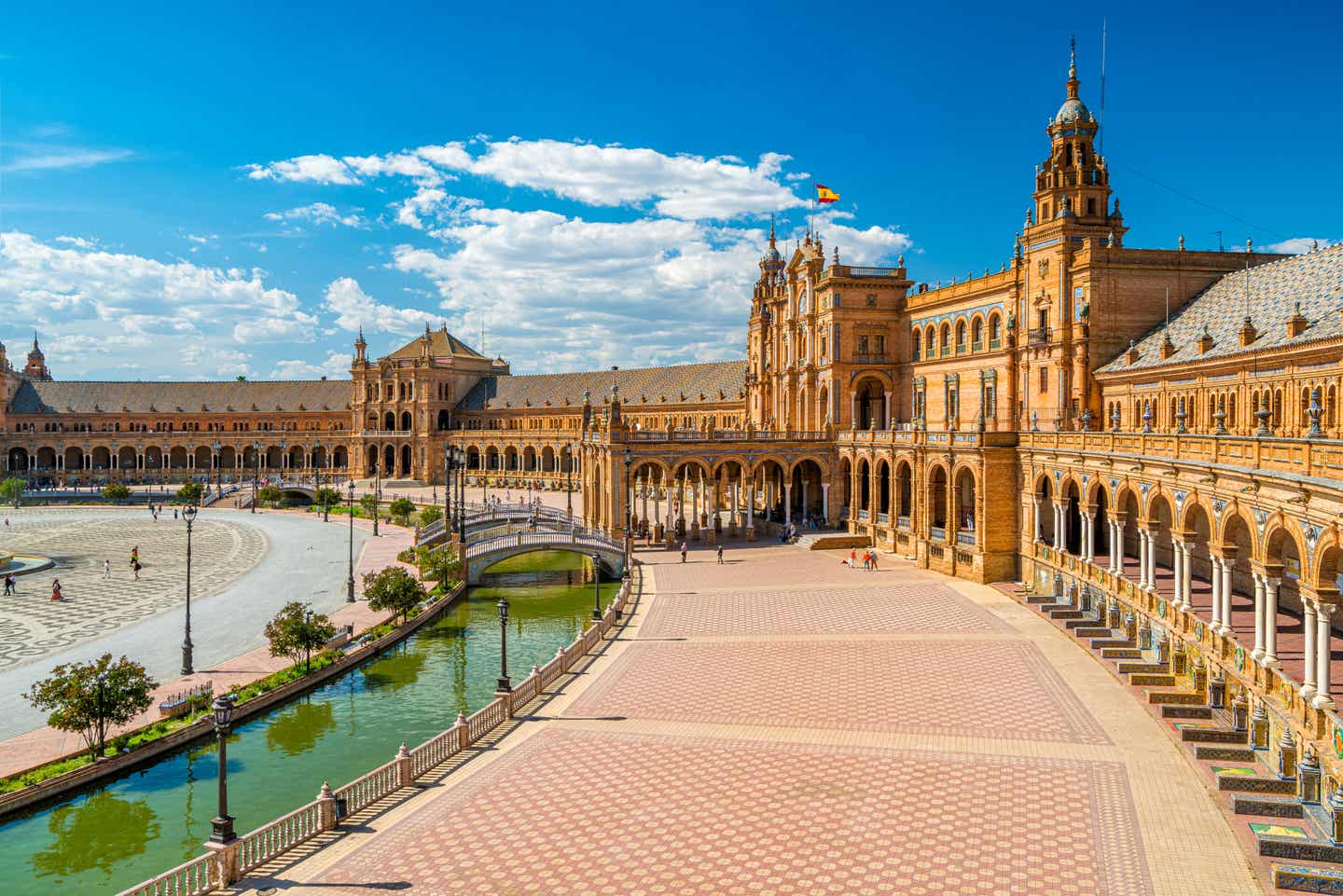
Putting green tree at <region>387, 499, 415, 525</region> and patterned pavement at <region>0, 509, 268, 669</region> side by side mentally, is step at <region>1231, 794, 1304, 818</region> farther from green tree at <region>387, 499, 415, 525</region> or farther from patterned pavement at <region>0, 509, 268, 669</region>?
green tree at <region>387, 499, 415, 525</region>

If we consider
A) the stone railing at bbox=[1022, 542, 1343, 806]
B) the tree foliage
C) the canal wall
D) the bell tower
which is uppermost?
the bell tower

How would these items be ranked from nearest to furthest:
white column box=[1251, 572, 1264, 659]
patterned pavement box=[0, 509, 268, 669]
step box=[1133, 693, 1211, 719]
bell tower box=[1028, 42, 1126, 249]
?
1. white column box=[1251, 572, 1264, 659]
2. step box=[1133, 693, 1211, 719]
3. patterned pavement box=[0, 509, 268, 669]
4. bell tower box=[1028, 42, 1126, 249]

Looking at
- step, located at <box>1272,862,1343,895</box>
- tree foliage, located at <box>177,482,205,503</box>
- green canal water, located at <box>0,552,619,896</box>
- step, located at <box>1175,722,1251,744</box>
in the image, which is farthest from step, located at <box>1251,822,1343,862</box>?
tree foliage, located at <box>177,482,205,503</box>

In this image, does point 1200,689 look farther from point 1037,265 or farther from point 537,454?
point 537,454

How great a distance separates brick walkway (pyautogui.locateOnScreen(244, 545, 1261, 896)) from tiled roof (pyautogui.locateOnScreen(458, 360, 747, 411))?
69.8 meters

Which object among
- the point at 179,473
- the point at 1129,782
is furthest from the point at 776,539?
the point at 179,473

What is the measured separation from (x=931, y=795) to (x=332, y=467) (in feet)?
404

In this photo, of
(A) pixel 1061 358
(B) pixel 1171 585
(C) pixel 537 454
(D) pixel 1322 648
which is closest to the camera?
(D) pixel 1322 648

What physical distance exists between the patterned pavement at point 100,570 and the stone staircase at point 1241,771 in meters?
38.3

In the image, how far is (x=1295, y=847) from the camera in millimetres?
17328

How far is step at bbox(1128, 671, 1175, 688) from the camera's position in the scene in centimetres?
2852

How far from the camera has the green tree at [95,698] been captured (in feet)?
84.0

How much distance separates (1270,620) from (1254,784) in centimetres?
461

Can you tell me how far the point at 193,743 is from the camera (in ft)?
94.7
